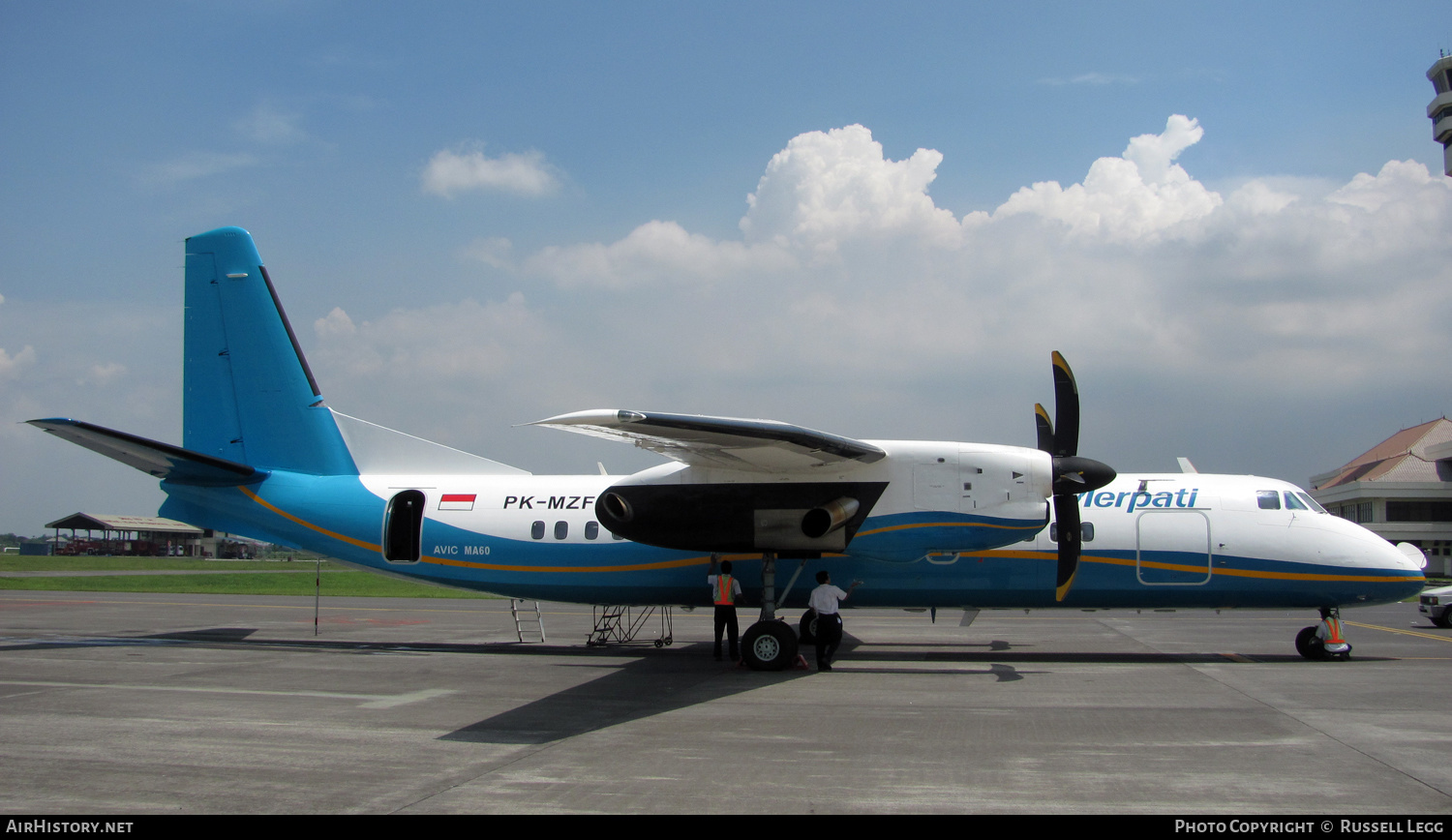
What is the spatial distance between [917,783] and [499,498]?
32.3ft

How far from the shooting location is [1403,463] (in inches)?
2820

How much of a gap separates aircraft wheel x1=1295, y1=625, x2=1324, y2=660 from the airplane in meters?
0.05

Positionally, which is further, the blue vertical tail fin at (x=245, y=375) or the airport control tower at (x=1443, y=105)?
the airport control tower at (x=1443, y=105)

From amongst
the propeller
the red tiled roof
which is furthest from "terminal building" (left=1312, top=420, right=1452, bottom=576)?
the propeller

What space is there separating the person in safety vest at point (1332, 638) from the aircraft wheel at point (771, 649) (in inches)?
316

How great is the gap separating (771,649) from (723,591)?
113 centimetres

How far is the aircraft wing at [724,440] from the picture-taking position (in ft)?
31.3

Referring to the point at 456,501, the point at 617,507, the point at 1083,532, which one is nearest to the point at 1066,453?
the point at 1083,532

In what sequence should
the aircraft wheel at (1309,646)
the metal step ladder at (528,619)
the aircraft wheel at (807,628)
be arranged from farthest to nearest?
the metal step ladder at (528,619) < the aircraft wheel at (807,628) < the aircraft wheel at (1309,646)

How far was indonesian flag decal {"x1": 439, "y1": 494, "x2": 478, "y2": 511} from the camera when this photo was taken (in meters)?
14.6

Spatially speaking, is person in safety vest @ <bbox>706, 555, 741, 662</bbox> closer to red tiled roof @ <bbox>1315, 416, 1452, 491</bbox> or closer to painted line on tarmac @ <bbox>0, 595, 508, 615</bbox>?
painted line on tarmac @ <bbox>0, 595, 508, 615</bbox>

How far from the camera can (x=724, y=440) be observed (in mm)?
11039

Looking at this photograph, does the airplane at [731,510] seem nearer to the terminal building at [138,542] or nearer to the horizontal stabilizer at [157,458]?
the horizontal stabilizer at [157,458]

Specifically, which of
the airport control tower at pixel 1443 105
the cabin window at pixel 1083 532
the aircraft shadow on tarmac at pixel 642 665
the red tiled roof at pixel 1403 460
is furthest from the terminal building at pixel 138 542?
the airport control tower at pixel 1443 105
